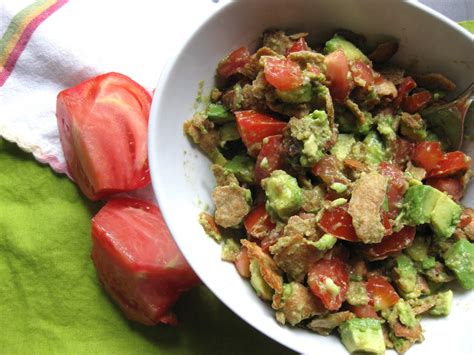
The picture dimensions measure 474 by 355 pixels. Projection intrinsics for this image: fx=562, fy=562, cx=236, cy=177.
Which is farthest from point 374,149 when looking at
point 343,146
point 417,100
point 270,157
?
point 270,157

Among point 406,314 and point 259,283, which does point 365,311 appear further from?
point 259,283

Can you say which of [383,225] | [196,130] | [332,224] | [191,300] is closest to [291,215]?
[332,224]

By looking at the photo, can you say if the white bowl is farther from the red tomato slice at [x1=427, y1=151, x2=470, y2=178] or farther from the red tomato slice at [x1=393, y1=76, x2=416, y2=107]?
the red tomato slice at [x1=427, y1=151, x2=470, y2=178]

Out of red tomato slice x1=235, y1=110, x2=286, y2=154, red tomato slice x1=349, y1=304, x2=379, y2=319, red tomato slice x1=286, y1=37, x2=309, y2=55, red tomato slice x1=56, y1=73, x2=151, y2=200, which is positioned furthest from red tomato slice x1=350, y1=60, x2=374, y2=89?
red tomato slice x1=56, y1=73, x2=151, y2=200

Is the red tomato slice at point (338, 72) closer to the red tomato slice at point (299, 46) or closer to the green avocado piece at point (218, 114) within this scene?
the red tomato slice at point (299, 46)

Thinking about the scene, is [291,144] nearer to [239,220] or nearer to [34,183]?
[239,220]

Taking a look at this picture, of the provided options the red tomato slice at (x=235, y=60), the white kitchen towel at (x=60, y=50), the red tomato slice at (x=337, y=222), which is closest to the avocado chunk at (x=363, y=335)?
the red tomato slice at (x=337, y=222)
